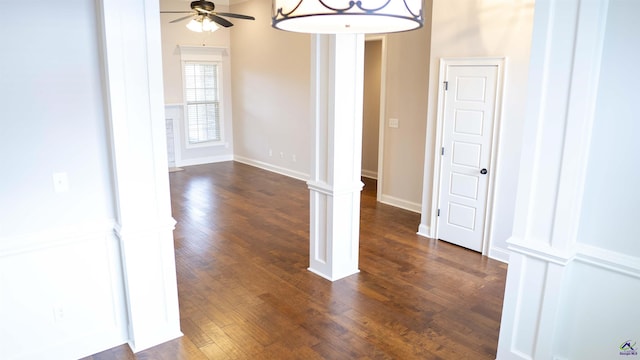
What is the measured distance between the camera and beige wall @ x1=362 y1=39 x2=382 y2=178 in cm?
822

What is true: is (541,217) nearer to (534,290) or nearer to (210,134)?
(534,290)

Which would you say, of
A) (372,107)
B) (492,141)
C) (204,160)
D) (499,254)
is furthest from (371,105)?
(499,254)

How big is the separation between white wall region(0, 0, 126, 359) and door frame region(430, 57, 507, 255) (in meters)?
3.47

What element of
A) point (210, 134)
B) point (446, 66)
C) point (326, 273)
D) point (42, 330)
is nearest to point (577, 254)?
point (326, 273)

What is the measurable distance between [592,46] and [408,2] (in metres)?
1.39

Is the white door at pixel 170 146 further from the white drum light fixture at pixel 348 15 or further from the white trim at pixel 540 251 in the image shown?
the white drum light fixture at pixel 348 15

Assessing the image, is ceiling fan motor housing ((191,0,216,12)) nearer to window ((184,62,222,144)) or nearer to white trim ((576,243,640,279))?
window ((184,62,222,144))

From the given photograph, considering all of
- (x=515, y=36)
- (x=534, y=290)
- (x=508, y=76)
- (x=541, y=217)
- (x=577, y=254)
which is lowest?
(x=534, y=290)

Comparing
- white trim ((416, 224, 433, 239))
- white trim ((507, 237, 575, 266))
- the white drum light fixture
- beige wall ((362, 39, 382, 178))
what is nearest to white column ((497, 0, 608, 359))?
white trim ((507, 237, 575, 266))

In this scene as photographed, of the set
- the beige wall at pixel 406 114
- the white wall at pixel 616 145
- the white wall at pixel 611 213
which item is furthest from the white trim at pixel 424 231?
the white wall at pixel 616 145

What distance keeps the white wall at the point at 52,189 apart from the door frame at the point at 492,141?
3.47 meters

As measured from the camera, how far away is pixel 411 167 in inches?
247

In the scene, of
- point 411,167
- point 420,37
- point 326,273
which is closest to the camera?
point 326,273

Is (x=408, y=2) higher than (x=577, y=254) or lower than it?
higher
